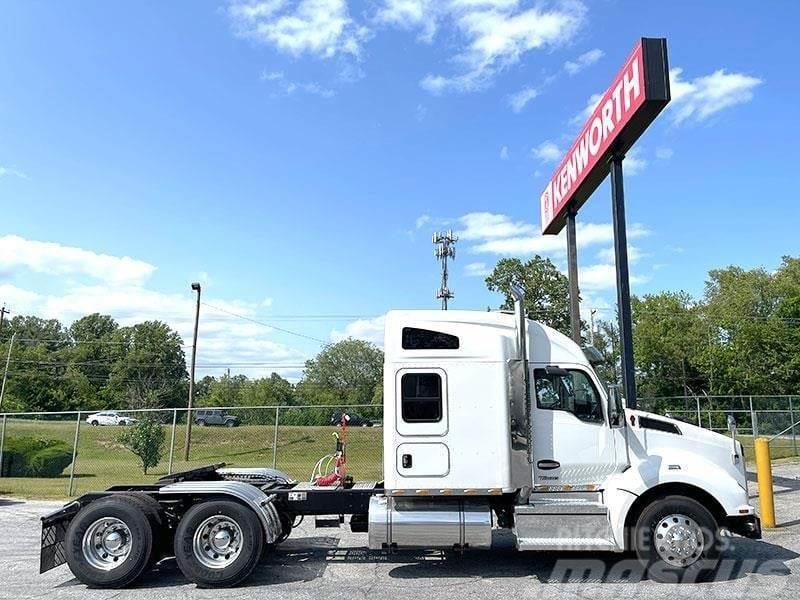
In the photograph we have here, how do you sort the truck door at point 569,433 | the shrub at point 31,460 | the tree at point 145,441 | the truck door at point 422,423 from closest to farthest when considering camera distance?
the truck door at point 422,423 → the truck door at point 569,433 → the tree at point 145,441 → the shrub at point 31,460

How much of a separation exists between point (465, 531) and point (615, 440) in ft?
6.69

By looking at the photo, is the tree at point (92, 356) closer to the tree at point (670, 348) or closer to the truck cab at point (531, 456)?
the tree at point (670, 348)

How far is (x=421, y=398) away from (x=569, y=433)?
1.79 metres

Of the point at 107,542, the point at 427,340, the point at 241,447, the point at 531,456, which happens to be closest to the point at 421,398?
the point at 427,340

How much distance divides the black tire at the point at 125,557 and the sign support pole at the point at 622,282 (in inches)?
273

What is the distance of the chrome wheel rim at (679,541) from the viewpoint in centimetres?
688

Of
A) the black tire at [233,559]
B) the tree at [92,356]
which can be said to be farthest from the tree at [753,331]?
the tree at [92,356]

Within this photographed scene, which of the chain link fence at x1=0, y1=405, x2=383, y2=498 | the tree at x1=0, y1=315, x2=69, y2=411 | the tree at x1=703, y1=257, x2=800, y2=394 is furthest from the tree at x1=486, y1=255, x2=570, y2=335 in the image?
the tree at x1=0, y1=315, x2=69, y2=411

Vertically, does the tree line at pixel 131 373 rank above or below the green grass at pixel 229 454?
above

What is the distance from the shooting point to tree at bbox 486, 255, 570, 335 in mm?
29406

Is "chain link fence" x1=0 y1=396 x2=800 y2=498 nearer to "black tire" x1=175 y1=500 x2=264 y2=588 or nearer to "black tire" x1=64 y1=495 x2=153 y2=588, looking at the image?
"black tire" x1=64 y1=495 x2=153 y2=588

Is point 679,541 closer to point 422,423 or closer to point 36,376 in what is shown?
point 422,423

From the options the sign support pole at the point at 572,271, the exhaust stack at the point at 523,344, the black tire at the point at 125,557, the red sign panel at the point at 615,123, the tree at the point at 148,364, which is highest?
the tree at the point at 148,364

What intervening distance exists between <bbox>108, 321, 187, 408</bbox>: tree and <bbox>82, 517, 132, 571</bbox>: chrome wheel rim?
79.7m
